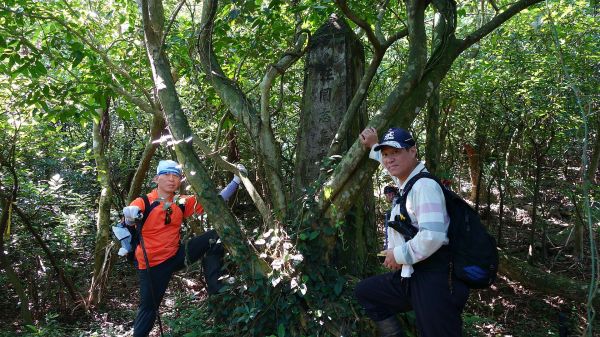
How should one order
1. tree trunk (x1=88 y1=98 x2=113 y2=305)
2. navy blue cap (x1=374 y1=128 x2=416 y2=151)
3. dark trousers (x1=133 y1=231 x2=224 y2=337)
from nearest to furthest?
navy blue cap (x1=374 y1=128 x2=416 y2=151)
dark trousers (x1=133 y1=231 x2=224 y2=337)
tree trunk (x1=88 y1=98 x2=113 y2=305)

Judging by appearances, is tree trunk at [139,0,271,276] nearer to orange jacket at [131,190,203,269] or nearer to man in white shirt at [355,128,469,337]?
orange jacket at [131,190,203,269]

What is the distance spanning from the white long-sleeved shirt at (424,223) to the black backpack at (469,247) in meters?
0.06

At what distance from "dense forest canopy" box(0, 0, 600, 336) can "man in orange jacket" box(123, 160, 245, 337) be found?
23 cm

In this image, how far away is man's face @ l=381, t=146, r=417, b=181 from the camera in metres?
2.94

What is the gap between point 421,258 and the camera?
261cm

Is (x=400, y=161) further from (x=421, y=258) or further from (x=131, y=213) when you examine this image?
(x=131, y=213)

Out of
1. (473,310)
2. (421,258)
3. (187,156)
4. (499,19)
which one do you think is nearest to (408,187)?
(421,258)

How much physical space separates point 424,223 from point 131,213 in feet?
8.94

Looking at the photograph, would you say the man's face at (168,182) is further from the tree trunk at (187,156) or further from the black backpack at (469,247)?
the black backpack at (469,247)

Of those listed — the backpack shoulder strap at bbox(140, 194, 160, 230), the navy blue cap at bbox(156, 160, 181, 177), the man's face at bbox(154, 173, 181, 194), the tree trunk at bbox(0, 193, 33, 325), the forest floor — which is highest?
the navy blue cap at bbox(156, 160, 181, 177)

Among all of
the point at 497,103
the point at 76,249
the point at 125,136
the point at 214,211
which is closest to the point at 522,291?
the point at 497,103

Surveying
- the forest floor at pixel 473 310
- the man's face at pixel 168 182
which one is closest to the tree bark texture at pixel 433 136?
the forest floor at pixel 473 310

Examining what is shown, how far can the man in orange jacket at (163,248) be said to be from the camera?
13.5 feet

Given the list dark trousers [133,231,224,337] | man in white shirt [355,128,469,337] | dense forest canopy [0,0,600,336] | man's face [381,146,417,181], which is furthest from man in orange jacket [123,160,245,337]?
man's face [381,146,417,181]
